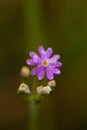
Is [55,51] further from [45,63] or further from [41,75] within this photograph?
[41,75]

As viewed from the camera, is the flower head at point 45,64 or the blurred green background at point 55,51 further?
the blurred green background at point 55,51

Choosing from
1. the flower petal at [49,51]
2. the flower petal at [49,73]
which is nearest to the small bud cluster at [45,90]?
the flower petal at [49,73]

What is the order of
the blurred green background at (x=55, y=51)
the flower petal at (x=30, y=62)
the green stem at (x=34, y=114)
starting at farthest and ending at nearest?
the blurred green background at (x=55, y=51)
the green stem at (x=34, y=114)
the flower petal at (x=30, y=62)

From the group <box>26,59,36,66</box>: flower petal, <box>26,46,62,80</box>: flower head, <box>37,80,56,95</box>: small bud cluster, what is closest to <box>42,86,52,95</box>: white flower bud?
<box>37,80,56,95</box>: small bud cluster

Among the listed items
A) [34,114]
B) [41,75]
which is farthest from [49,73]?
[34,114]

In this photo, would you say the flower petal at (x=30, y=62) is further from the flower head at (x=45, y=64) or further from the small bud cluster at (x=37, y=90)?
the small bud cluster at (x=37, y=90)

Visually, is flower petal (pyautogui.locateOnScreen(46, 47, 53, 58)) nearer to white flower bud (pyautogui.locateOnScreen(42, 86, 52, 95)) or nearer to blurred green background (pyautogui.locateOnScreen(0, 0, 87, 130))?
white flower bud (pyautogui.locateOnScreen(42, 86, 52, 95))

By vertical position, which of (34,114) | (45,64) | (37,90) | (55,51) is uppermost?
(55,51)

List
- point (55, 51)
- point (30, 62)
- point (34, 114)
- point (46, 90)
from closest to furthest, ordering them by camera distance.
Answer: point (30, 62)
point (46, 90)
point (34, 114)
point (55, 51)

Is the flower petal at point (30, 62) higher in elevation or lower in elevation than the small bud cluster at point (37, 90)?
higher

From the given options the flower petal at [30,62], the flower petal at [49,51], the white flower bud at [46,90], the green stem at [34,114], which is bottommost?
the green stem at [34,114]
